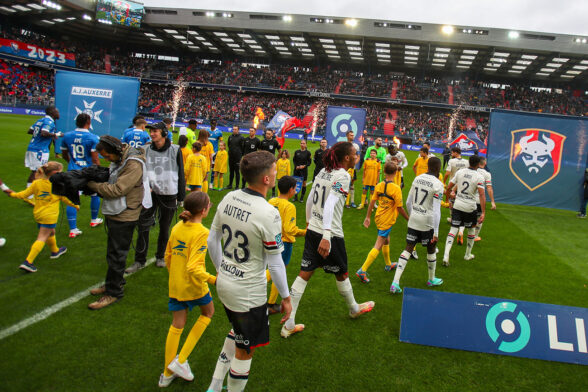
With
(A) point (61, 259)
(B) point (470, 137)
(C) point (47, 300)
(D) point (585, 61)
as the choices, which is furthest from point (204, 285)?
(D) point (585, 61)

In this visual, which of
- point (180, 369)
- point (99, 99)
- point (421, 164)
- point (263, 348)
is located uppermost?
point (99, 99)

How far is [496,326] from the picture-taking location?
406 centimetres

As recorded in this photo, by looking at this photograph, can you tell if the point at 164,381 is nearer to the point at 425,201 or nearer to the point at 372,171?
the point at 425,201

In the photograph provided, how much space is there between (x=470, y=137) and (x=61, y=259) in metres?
15.8

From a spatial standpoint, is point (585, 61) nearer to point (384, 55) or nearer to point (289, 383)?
point (384, 55)

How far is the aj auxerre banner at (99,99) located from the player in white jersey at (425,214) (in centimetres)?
805

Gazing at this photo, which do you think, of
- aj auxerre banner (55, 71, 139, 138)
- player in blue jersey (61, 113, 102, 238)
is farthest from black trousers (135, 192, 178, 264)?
aj auxerre banner (55, 71, 139, 138)

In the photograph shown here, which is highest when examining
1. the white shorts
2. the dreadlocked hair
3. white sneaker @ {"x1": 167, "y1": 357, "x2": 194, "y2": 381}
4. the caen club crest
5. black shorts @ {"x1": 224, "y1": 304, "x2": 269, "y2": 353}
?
the caen club crest

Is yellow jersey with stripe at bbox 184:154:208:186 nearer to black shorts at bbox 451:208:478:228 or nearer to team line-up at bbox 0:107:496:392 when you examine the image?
team line-up at bbox 0:107:496:392

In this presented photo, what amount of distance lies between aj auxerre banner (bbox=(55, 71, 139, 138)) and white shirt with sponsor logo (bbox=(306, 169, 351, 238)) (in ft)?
25.0

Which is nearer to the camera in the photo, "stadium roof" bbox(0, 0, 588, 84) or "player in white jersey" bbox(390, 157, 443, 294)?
"player in white jersey" bbox(390, 157, 443, 294)

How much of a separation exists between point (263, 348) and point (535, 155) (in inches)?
442

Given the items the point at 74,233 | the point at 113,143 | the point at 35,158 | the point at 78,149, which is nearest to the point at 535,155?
the point at 113,143

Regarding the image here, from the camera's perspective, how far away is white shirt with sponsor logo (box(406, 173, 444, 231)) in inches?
208
